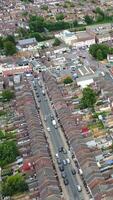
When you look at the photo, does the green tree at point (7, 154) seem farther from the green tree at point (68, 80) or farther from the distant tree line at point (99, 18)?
the distant tree line at point (99, 18)

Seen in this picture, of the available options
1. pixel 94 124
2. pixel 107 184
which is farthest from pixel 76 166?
pixel 94 124

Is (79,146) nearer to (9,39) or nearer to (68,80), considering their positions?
(68,80)

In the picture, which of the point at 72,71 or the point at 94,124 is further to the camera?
the point at 72,71

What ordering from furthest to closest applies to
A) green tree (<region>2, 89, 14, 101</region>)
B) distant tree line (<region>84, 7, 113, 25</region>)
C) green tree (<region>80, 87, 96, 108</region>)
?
distant tree line (<region>84, 7, 113, 25</region>) < green tree (<region>2, 89, 14, 101</region>) < green tree (<region>80, 87, 96, 108</region>)

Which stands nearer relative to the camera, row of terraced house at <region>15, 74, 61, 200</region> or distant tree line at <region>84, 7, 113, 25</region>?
row of terraced house at <region>15, 74, 61, 200</region>

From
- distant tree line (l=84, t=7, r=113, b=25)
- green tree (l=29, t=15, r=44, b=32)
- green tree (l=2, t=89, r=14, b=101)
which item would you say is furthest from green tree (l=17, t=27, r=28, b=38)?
green tree (l=2, t=89, r=14, b=101)

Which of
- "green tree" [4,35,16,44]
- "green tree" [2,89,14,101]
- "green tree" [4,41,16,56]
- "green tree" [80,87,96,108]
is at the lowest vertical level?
"green tree" [80,87,96,108]

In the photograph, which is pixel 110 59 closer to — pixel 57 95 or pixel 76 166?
pixel 57 95

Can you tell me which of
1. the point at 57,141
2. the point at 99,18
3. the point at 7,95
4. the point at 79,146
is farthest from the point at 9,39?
the point at 79,146

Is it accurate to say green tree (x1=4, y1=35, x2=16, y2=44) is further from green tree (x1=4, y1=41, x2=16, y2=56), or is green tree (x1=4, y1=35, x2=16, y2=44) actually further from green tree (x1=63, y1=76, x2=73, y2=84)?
green tree (x1=63, y1=76, x2=73, y2=84)
